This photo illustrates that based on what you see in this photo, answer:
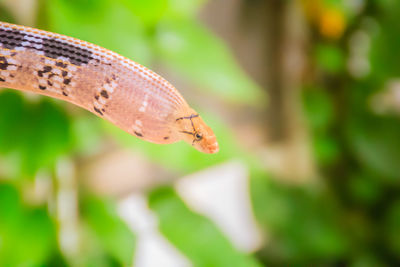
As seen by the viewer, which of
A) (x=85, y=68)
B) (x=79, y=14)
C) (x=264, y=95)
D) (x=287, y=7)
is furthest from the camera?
(x=264, y=95)

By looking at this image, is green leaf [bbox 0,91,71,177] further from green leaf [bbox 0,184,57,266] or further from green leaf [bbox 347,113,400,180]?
green leaf [bbox 347,113,400,180]

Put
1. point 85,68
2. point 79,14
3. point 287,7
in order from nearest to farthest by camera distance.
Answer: point 85,68
point 79,14
point 287,7

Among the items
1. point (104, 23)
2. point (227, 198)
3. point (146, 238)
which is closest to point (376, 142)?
point (227, 198)

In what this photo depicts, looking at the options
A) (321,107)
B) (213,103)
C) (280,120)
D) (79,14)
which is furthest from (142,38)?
(280,120)

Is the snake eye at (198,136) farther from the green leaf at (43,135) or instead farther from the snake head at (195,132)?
the green leaf at (43,135)

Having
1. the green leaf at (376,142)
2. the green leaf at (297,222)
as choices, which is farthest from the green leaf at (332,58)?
the green leaf at (297,222)

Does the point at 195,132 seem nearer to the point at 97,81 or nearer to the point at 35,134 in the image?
the point at 97,81

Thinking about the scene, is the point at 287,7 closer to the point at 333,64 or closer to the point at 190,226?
the point at 333,64
